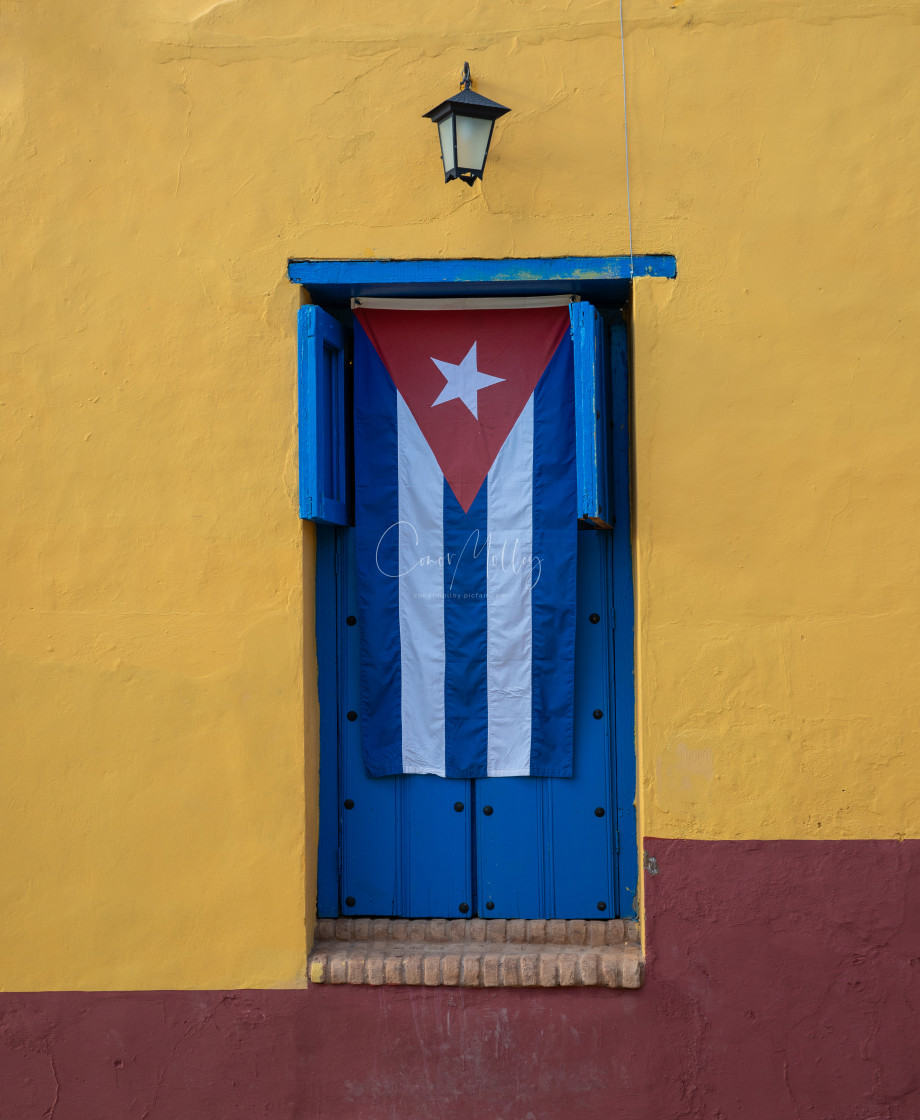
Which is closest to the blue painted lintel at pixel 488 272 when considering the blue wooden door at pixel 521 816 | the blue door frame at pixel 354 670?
the blue door frame at pixel 354 670

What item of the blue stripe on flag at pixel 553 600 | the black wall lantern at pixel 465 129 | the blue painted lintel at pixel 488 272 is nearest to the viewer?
the black wall lantern at pixel 465 129

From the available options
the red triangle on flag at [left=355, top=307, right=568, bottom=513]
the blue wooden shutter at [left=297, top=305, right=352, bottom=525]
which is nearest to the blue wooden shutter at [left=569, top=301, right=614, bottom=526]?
the red triangle on flag at [left=355, top=307, right=568, bottom=513]

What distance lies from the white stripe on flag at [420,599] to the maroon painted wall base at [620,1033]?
103 cm

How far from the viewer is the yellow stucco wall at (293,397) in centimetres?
412

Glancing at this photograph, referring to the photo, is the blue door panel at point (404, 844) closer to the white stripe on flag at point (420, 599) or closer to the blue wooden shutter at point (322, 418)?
the white stripe on flag at point (420, 599)

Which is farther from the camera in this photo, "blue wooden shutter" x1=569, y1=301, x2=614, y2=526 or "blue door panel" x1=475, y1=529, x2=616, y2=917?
"blue door panel" x1=475, y1=529, x2=616, y2=917

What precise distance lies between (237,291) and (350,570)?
1.31m

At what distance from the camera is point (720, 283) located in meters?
4.19

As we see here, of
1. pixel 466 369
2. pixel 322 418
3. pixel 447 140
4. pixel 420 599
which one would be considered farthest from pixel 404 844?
pixel 447 140

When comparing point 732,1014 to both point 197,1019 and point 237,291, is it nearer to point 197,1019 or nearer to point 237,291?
point 197,1019

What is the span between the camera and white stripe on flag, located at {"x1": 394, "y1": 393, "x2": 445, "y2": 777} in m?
4.41

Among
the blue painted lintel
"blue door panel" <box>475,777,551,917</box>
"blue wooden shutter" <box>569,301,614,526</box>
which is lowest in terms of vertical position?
"blue door panel" <box>475,777,551,917</box>

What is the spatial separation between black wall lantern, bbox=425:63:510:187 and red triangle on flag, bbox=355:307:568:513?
2.12 ft

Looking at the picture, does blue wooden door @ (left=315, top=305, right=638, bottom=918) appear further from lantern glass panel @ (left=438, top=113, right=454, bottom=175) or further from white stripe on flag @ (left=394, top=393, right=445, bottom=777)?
lantern glass panel @ (left=438, top=113, right=454, bottom=175)
